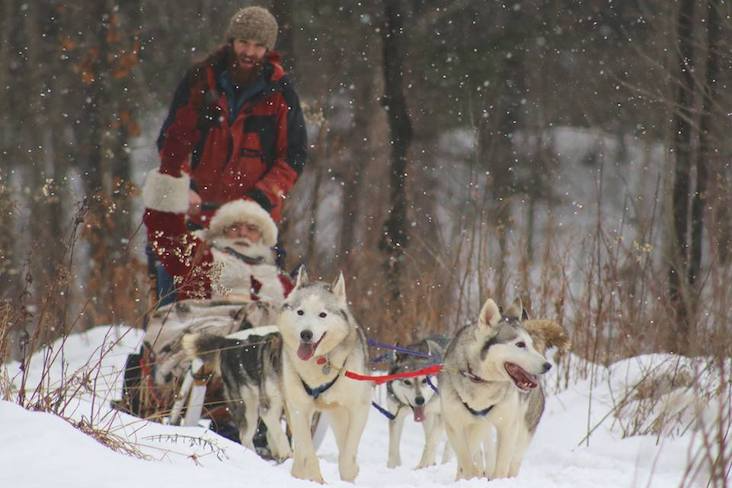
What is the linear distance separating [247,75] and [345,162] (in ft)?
38.2

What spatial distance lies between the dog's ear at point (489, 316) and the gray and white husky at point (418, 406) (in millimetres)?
898

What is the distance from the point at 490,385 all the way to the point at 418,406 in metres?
1.16

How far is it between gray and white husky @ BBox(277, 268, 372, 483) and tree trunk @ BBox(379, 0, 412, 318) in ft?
21.1

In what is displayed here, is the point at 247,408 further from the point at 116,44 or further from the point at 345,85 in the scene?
the point at 345,85

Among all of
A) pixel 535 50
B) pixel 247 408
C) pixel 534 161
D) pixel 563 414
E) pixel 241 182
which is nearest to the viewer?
pixel 247 408

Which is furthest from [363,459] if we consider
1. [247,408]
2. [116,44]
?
[116,44]

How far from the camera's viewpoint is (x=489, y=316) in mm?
5113

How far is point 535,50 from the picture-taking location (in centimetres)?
1738

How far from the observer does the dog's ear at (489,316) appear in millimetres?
5078

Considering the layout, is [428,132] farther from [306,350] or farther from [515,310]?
[306,350]

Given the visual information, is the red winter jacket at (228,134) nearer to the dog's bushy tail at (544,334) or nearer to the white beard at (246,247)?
the white beard at (246,247)

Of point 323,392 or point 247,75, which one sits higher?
point 247,75

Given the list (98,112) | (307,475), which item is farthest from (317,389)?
(98,112)

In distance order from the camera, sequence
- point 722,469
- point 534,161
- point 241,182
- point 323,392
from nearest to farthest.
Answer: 1. point 722,469
2. point 323,392
3. point 241,182
4. point 534,161
